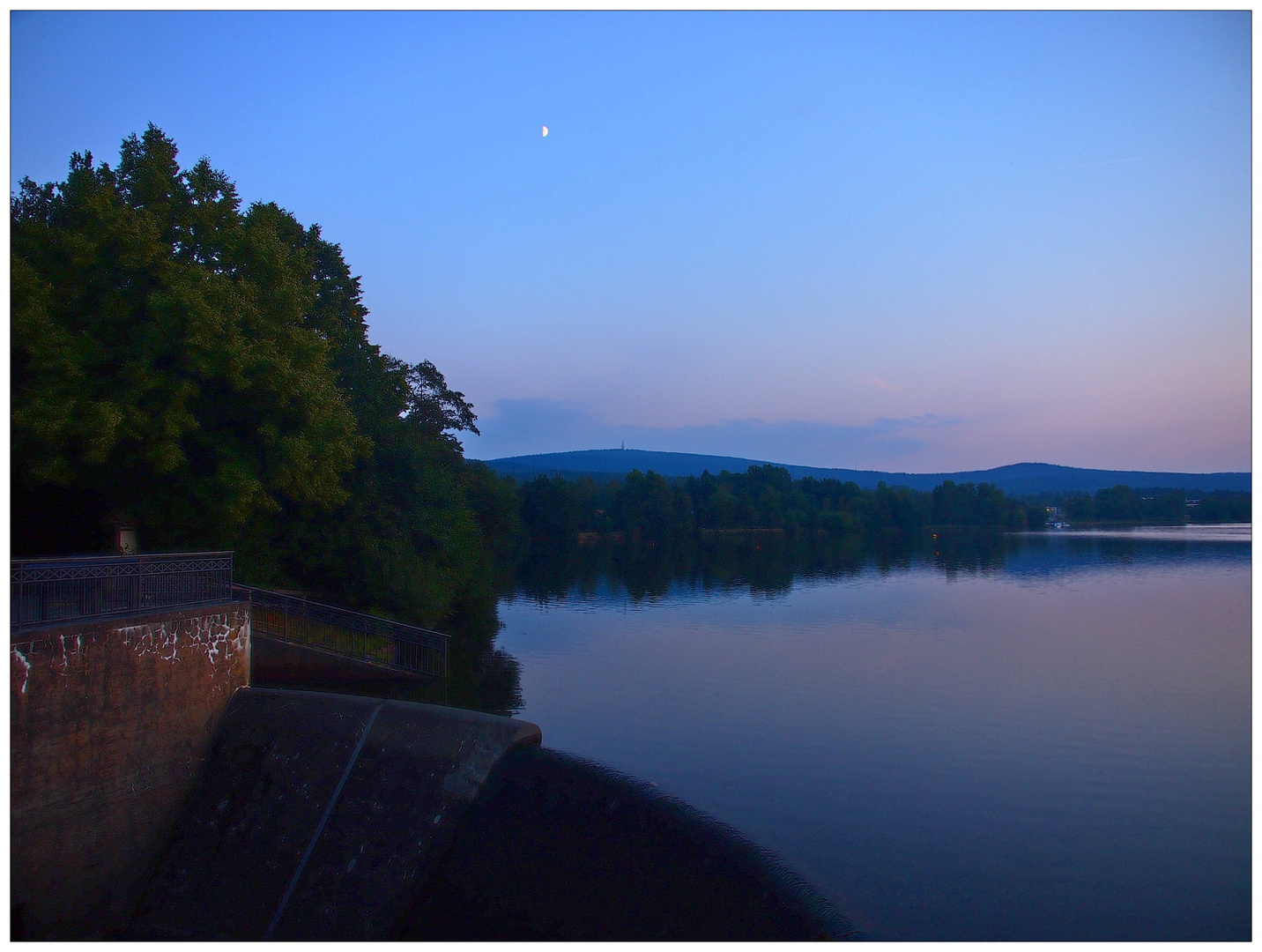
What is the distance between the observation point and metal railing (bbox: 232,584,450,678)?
68.3ft

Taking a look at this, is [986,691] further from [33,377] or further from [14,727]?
[33,377]

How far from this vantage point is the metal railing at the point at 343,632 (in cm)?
2083

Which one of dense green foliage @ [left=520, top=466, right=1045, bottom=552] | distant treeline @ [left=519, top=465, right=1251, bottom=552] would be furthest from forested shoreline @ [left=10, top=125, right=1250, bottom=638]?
distant treeline @ [left=519, top=465, right=1251, bottom=552]

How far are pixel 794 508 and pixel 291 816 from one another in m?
154

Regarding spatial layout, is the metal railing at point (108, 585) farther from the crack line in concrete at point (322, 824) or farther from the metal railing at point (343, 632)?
the crack line in concrete at point (322, 824)

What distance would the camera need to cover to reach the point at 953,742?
2019cm

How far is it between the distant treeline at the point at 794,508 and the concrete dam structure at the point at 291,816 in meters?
92.0

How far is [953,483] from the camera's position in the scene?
181125 millimetres

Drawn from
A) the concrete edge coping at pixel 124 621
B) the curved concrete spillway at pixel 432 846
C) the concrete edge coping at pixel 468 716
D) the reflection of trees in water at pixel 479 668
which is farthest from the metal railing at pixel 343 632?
the curved concrete spillway at pixel 432 846

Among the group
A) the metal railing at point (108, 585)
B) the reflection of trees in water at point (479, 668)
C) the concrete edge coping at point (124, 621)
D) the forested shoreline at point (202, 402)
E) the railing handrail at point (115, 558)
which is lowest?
the reflection of trees in water at point (479, 668)

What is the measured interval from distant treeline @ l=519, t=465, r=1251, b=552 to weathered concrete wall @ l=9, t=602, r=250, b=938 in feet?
302

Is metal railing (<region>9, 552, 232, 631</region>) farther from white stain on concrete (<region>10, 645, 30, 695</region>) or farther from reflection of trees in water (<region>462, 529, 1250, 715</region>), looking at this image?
reflection of trees in water (<region>462, 529, 1250, 715</region>)

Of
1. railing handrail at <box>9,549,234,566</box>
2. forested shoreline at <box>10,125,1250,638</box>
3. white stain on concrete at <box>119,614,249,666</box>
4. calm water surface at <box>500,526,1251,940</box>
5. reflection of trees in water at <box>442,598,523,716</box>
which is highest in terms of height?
forested shoreline at <box>10,125,1250,638</box>

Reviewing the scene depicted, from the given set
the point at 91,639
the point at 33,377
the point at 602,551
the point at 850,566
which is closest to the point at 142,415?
the point at 33,377
